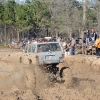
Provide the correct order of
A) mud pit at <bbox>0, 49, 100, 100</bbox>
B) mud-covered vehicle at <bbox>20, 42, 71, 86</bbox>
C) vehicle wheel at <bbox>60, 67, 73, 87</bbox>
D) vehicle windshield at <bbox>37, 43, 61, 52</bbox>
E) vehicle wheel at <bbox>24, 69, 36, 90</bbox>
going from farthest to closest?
vehicle windshield at <bbox>37, 43, 61, 52</bbox> < mud-covered vehicle at <bbox>20, 42, 71, 86</bbox> < vehicle wheel at <bbox>60, 67, 73, 87</bbox> < vehicle wheel at <bbox>24, 69, 36, 90</bbox> < mud pit at <bbox>0, 49, 100, 100</bbox>

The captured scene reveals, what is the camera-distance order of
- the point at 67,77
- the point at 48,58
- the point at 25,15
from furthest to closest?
the point at 25,15 → the point at 48,58 → the point at 67,77

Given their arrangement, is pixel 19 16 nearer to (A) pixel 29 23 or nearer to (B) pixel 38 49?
(A) pixel 29 23

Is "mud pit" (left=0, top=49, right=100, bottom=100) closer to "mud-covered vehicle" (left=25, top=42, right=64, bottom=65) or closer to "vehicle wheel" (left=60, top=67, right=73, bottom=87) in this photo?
"vehicle wheel" (left=60, top=67, right=73, bottom=87)

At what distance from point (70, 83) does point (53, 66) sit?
1.55m

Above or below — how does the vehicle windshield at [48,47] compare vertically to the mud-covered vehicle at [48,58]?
above

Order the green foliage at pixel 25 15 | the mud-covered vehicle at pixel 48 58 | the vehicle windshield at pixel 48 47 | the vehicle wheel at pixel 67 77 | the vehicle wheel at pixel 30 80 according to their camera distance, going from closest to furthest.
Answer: the vehicle wheel at pixel 30 80, the vehicle wheel at pixel 67 77, the mud-covered vehicle at pixel 48 58, the vehicle windshield at pixel 48 47, the green foliage at pixel 25 15

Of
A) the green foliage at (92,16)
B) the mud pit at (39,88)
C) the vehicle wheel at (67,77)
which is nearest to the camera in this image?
the mud pit at (39,88)

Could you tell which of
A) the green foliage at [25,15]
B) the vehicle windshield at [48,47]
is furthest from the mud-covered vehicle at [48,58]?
the green foliage at [25,15]

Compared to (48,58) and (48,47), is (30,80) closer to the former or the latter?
(48,58)

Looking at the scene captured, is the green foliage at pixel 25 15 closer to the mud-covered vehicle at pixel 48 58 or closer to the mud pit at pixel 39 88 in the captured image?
the mud-covered vehicle at pixel 48 58

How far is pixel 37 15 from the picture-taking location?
44625mm

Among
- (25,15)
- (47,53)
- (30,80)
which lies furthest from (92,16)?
(30,80)

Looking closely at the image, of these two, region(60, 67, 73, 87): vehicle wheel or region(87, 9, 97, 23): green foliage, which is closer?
region(60, 67, 73, 87): vehicle wheel

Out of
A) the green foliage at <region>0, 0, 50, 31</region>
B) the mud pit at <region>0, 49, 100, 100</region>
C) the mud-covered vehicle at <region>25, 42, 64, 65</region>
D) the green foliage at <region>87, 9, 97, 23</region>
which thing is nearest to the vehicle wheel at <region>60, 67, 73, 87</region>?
the mud pit at <region>0, 49, 100, 100</region>
